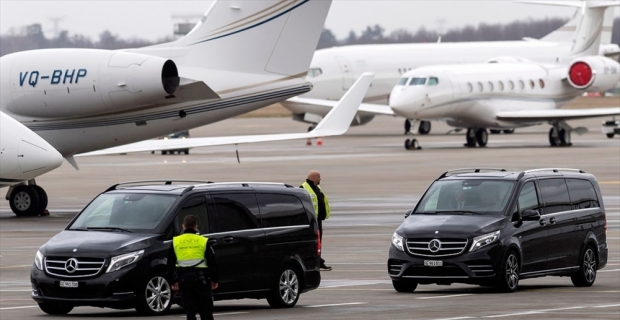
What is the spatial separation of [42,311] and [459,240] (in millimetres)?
6013

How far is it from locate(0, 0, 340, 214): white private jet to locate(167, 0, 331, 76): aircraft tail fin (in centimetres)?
3

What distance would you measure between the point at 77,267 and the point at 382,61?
5701cm

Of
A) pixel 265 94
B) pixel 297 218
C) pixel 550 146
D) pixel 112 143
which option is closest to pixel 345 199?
pixel 265 94

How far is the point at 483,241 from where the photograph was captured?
58.7 feet

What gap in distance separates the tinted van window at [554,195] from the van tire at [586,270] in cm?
77

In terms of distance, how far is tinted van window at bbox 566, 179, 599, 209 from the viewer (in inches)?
784

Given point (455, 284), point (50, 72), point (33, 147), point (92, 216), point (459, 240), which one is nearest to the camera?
point (92, 216)

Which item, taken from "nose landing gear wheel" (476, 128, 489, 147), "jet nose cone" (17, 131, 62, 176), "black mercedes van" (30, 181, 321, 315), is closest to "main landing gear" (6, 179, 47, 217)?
"jet nose cone" (17, 131, 62, 176)

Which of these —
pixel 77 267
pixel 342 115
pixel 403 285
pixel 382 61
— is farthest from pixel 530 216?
pixel 382 61

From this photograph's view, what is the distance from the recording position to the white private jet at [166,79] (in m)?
30.3

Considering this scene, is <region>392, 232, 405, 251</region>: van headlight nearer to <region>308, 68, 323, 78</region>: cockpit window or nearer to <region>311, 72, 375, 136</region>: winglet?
<region>311, 72, 375, 136</region>: winglet

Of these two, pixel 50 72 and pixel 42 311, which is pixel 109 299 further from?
pixel 50 72

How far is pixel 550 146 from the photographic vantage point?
60.8m

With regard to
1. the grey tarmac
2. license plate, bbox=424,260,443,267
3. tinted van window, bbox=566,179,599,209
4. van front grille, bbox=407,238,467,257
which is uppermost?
tinted van window, bbox=566,179,599,209
